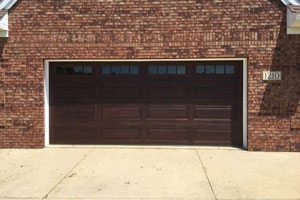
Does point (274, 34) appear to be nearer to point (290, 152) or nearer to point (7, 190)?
point (290, 152)

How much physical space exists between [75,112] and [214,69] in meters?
4.03

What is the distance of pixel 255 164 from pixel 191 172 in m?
1.53

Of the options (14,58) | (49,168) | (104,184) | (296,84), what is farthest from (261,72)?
(14,58)

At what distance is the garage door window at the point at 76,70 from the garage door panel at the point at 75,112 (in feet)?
3.12

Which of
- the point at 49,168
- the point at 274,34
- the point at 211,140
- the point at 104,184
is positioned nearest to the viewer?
the point at 104,184

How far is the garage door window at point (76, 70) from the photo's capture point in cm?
710

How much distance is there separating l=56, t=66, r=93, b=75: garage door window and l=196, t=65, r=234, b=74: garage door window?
9.89ft

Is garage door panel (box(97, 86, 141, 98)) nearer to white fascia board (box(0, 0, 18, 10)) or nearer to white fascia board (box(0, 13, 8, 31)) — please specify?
white fascia board (box(0, 13, 8, 31))

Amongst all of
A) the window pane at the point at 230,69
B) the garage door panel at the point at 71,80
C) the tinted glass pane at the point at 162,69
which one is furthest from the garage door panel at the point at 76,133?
the window pane at the point at 230,69

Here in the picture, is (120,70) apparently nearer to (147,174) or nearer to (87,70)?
(87,70)

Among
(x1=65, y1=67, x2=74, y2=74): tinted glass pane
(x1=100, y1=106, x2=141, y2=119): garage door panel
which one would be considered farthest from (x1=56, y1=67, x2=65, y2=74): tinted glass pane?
(x1=100, y1=106, x2=141, y2=119): garage door panel

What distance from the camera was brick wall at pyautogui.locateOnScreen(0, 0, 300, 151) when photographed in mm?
6488

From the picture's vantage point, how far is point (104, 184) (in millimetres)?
4359

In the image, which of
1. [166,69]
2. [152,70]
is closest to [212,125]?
[166,69]
